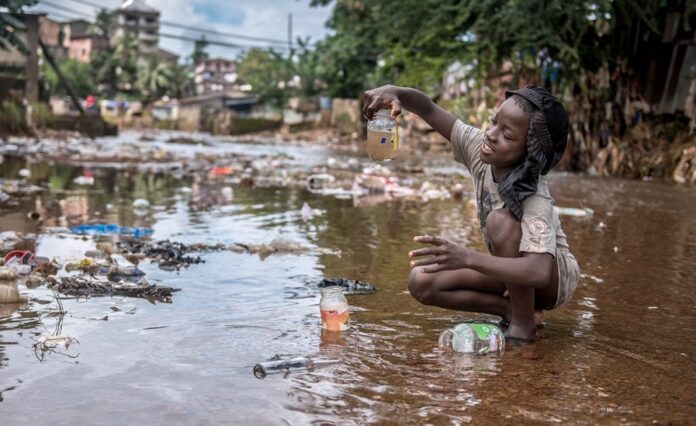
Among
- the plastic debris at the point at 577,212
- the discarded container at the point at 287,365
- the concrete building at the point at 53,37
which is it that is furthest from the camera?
the concrete building at the point at 53,37

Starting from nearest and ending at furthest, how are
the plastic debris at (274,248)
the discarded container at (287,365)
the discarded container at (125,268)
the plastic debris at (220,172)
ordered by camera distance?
the discarded container at (287,365)
the discarded container at (125,268)
the plastic debris at (274,248)
the plastic debris at (220,172)

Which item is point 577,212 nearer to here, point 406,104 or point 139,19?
point 406,104

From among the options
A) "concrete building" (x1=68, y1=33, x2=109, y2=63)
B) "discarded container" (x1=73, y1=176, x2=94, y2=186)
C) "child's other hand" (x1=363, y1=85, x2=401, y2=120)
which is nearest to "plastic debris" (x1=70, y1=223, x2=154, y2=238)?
"child's other hand" (x1=363, y1=85, x2=401, y2=120)

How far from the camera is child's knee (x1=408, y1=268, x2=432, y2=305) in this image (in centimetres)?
302

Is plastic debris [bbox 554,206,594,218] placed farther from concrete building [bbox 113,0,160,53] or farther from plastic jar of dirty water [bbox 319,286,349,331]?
concrete building [bbox 113,0,160,53]

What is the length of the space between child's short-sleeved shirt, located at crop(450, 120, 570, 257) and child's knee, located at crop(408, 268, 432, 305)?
275 millimetres

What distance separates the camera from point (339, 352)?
103 inches

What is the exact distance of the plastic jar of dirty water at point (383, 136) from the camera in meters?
3.21

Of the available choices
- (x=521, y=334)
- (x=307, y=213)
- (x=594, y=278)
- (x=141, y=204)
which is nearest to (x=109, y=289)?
(x=521, y=334)

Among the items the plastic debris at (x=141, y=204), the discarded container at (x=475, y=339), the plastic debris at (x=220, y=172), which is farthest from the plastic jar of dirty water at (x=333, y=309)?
the plastic debris at (x=220, y=172)

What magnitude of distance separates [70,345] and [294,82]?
46232 millimetres

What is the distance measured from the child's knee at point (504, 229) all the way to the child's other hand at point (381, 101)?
573mm

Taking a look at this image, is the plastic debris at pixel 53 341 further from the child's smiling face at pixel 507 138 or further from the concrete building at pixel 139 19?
the concrete building at pixel 139 19

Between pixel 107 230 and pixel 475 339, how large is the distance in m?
3.26
